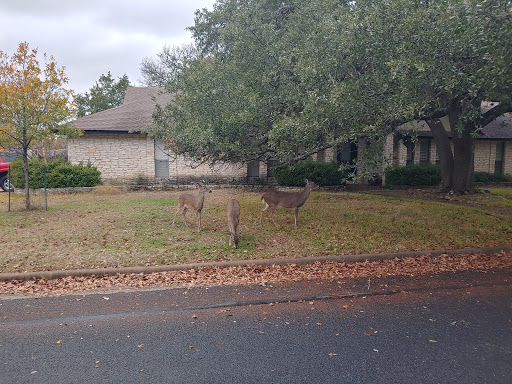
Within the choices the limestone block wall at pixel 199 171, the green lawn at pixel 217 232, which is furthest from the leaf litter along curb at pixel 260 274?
the limestone block wall at pixel 199 171

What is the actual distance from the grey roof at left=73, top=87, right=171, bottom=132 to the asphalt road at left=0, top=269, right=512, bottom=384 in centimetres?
1372

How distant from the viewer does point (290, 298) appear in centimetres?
638

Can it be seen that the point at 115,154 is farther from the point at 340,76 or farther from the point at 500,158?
the point at 500,158

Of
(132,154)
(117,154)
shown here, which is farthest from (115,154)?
(132,154)

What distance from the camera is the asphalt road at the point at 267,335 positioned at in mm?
4074

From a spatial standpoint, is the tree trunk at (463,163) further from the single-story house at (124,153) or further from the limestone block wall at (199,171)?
the limestone block wall at (199,171)

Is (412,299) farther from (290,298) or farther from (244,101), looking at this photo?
(244,101)

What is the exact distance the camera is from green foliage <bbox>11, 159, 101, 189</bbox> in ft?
58.3

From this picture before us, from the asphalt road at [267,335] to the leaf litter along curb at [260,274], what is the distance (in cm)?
45

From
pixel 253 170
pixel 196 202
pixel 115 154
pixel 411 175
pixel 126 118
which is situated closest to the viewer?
pixel 196 202

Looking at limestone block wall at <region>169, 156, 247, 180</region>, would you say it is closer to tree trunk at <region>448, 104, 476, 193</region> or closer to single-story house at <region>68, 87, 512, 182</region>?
single-story house at <region>68, 87, 512, 182</region>

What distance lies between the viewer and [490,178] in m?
25.1

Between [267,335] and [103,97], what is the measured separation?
4135cm

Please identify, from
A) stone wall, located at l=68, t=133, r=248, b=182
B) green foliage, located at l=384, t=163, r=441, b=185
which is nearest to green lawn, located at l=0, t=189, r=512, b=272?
stone wall, located at l=68, t=133, r=248, b=182
